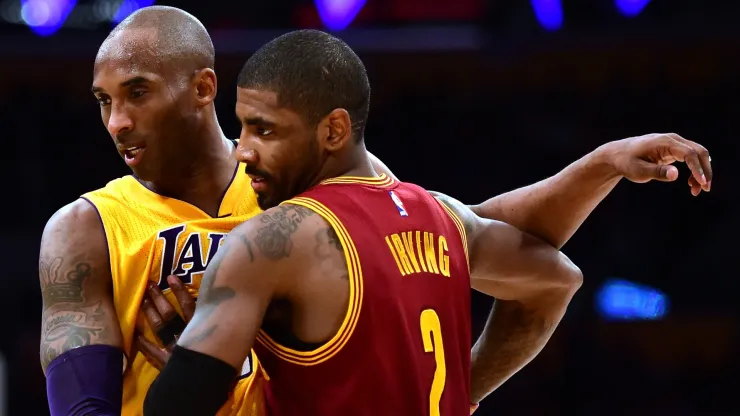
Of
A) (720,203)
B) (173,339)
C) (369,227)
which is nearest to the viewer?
(369,227)

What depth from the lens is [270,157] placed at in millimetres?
2789

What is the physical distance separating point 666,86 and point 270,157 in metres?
9.77

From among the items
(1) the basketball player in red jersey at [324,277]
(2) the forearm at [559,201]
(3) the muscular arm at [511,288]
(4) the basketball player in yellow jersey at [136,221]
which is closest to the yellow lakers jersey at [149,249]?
(4) the basketball player in yellow jersey at [136,221]

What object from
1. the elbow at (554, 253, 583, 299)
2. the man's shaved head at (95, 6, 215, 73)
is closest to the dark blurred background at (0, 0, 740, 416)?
the elbow at (554, 253, 583, 299)

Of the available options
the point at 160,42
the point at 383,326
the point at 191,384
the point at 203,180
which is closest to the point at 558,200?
the point at 383,326

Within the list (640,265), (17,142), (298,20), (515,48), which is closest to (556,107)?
(515,48)

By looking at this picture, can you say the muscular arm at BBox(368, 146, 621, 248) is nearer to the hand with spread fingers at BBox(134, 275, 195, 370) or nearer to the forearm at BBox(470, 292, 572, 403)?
the forearm at BBox(470, 292, 572, 403)

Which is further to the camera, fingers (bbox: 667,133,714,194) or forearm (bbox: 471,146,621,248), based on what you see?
forearm (bbox: 471,146,621,248)

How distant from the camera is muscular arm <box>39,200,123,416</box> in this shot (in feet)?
9.66

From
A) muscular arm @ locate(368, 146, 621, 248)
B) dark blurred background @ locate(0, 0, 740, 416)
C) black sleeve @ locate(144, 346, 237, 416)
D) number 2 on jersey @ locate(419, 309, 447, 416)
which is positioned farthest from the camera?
dark blurred background @ locate(0, 0, 740, 416)

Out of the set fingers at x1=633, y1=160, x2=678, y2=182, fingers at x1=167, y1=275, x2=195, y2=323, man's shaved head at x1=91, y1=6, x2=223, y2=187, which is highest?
man's shaved head at x1=91, y1=6, x2=223, y2=187

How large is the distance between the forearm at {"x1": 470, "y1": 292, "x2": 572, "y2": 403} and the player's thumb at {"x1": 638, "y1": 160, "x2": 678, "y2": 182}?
0.67 m

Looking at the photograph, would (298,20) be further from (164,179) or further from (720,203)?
(164,179)

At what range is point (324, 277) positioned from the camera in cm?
266
